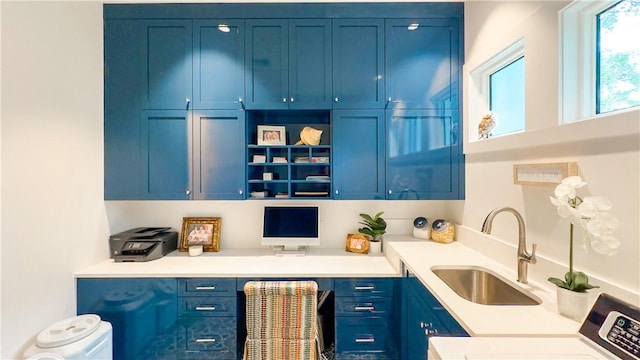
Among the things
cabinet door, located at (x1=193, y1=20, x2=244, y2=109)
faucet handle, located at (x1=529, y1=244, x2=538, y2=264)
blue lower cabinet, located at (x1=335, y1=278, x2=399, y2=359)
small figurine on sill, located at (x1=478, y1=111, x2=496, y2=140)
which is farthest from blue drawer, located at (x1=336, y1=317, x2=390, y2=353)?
cabinet door, located at (x1=193, y1=20, x2=244, y2=109)

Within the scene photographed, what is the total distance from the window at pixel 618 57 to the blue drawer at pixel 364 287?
1513 millimetres

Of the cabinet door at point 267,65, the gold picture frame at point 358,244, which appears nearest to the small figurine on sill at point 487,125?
the gold picture frame at point 358,244

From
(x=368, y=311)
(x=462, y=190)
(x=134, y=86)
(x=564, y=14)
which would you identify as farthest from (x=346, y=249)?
(x=134, y=86)

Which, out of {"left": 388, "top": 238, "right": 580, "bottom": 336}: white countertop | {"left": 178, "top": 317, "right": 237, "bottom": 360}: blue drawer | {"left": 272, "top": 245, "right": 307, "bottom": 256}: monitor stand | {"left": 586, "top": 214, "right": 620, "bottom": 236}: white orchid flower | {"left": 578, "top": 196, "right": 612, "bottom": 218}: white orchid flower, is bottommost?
{"left": 178, "top": 317, "right": 237, "bottom": 360}: blue drawer

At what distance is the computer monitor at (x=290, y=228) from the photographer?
7.68 ft

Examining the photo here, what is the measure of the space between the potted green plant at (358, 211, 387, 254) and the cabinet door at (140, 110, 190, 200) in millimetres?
1538

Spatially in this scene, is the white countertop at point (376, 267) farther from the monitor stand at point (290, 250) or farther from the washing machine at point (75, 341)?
the washing machine at point (75, 341)

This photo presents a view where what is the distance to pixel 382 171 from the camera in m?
2.18

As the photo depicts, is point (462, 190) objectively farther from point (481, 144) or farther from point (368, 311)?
point (368, 311)

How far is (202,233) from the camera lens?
94.7 inches

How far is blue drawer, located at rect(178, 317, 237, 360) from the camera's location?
1.93 metres

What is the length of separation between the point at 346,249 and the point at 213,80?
182 cm

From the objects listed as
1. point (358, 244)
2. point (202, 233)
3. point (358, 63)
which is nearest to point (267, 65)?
point (358, 63)

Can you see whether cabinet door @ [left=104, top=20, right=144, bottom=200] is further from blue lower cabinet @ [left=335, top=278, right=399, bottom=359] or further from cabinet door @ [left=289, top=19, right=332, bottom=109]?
blue lower cabinet @ [left=335, top=278, right=399, bottom=359]
